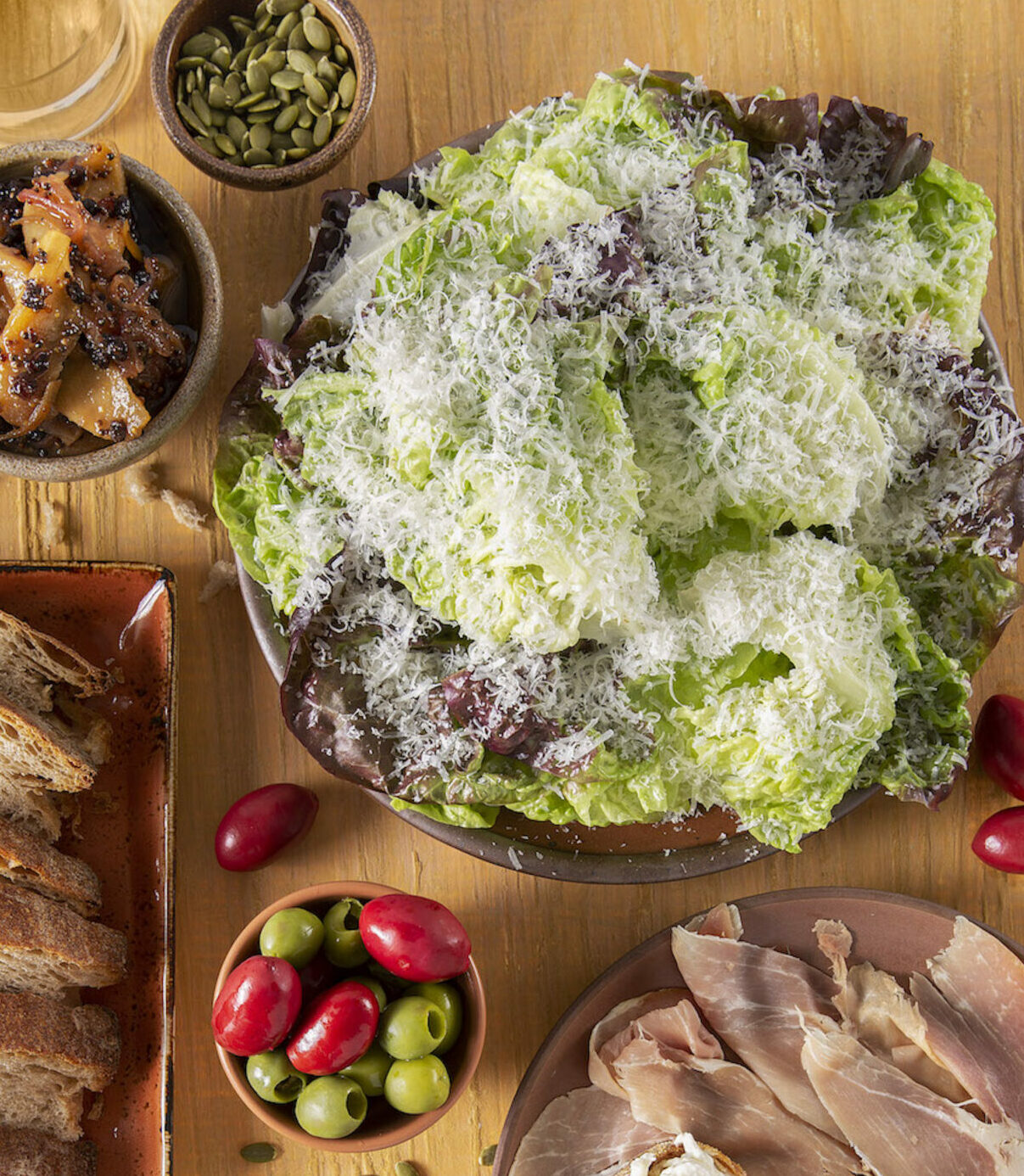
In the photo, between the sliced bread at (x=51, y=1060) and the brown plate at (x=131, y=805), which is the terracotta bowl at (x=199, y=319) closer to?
the brown plate at (x=131, y=805)

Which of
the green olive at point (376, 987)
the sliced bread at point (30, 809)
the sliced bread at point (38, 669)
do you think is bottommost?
the green olive at point (376, 987)

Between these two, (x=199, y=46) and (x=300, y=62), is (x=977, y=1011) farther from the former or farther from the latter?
(x=199, y=46)

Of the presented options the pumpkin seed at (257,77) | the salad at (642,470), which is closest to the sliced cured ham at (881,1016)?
the salad at (642,470)

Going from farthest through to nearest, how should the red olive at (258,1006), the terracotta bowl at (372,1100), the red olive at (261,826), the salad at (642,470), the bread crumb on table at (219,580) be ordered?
the bread crumb on table at (219,580)
the red olive at (261,826)
the terracotta bowl at (372,1100)
the red olive at (258,1006)
the salad at (642,470)

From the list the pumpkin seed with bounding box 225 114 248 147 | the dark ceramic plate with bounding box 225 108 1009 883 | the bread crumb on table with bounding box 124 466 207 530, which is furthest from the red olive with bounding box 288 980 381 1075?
the pumpkin seed with bounding box 225 114 248 147

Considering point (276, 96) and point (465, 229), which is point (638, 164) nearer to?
point (465, 229)

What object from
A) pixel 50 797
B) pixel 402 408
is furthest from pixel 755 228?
pixel 50 797

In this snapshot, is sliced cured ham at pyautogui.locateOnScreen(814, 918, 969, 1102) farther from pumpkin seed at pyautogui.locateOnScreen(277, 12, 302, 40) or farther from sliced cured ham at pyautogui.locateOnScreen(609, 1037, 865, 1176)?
pumpkin seed at pyautogui.locateOnScreen(277, 12, 302, 40)
